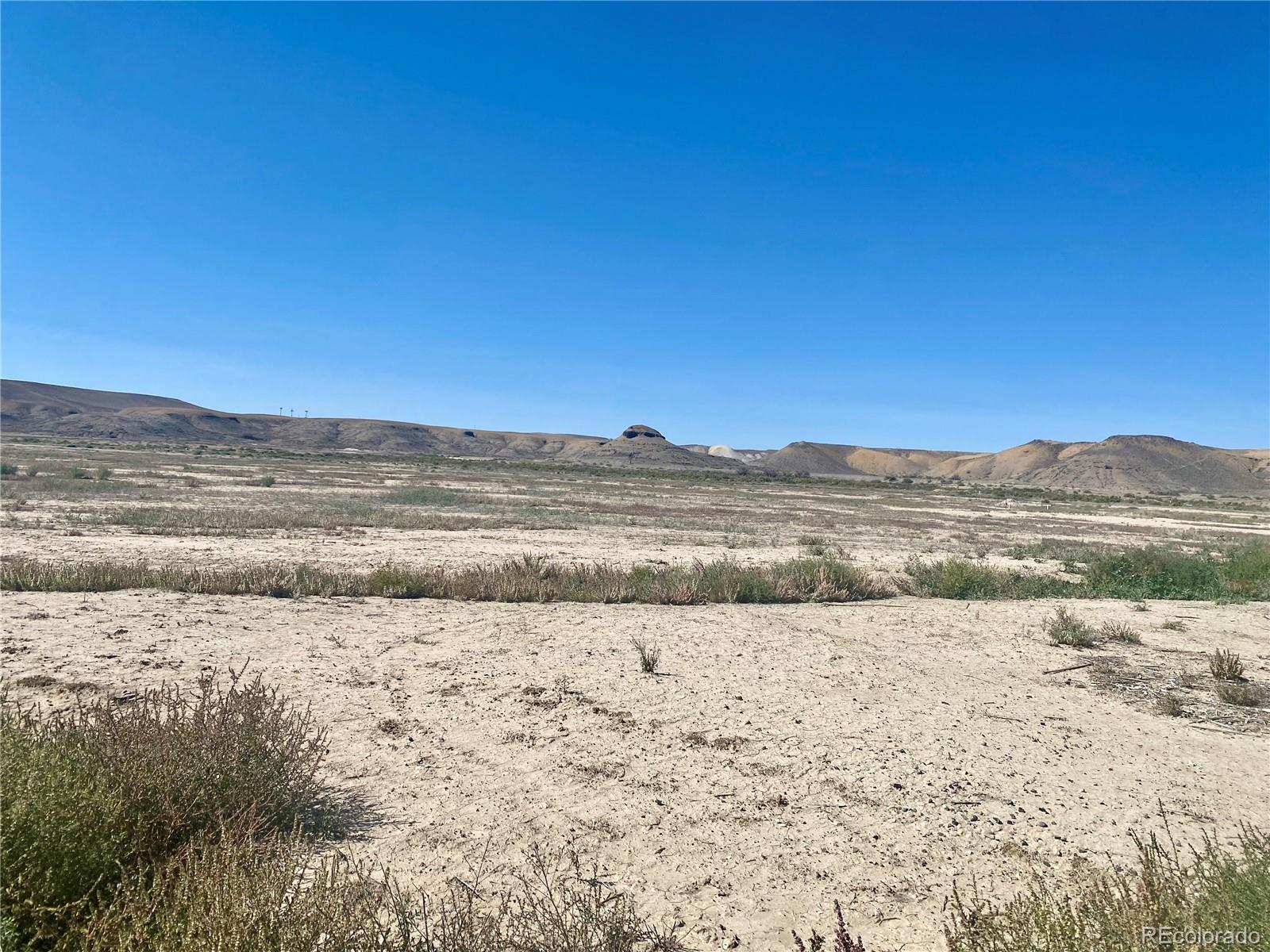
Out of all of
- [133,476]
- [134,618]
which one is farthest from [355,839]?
[133,476]

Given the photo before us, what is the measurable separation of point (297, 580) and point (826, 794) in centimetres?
909

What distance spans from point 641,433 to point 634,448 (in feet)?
50.1

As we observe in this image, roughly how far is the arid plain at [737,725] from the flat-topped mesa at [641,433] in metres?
156

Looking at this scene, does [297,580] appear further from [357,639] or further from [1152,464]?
[1152,464]

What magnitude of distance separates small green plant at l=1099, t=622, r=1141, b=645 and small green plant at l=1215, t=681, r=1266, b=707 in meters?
2.12

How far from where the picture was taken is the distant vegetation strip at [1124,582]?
1369 centimetres

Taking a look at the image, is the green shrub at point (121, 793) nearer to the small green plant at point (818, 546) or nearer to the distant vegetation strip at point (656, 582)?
the distant vegetation strip at point (656, 582)

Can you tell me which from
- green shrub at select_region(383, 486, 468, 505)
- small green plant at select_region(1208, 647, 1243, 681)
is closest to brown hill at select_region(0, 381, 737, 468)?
green shrub at select_region(383, 486, 468, 505)

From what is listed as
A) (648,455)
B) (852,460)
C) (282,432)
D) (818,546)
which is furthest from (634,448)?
(818,546)

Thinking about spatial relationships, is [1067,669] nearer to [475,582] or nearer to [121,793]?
[475,582]

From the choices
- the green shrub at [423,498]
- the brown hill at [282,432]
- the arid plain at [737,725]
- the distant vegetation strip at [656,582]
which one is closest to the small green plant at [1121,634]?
the arid plain at [737,725]

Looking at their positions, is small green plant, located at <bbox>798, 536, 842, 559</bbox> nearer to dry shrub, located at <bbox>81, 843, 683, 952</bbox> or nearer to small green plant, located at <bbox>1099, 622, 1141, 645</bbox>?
small green plant, located at <bbox>1099, 622, 1141, 645</bbox>

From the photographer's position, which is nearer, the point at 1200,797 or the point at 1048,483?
the point at 1200,797

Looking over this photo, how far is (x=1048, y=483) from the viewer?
390 feet
